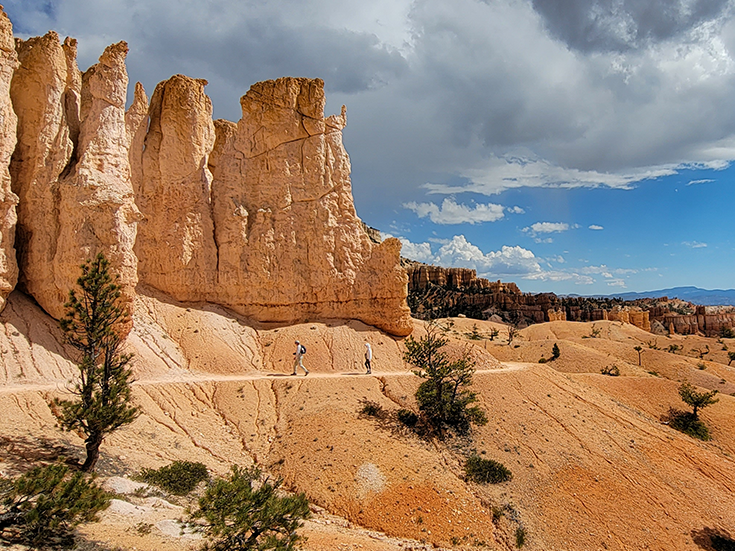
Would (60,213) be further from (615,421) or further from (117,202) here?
(615,421)

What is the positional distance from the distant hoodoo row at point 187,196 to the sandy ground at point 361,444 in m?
2.20

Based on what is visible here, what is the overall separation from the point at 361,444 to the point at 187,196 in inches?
733

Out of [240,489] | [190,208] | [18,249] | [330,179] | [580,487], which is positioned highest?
[330,179]

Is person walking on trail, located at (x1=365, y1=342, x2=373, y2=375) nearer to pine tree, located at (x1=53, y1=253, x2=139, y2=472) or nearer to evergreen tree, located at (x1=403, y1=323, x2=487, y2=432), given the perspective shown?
evergreen tree, located at (x1=403, y1=323, x2=487, y2=432)

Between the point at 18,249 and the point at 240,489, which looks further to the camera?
the point at 18,249

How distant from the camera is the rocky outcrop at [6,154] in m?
18.4

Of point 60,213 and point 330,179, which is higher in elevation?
point 330,179

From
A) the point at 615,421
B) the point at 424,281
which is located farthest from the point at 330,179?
the point at 424,281

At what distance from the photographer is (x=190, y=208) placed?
26.5 meters

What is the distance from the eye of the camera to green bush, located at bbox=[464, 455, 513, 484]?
1639 cm

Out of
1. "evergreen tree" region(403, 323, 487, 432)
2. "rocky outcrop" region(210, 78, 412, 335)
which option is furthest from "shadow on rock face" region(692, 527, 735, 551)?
"rocky outcrop" region(210, 78, 412, 335)

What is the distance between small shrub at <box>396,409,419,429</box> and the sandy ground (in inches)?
24.9

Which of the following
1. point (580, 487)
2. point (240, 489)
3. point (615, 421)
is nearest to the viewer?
point (240, 489)

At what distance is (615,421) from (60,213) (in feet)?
95.6
